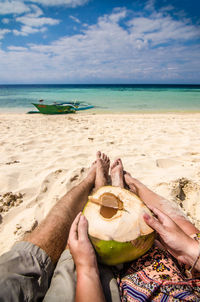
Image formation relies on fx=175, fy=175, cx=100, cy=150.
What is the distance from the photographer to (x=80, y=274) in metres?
0.88

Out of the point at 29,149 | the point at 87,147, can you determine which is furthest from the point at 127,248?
the point at 29,149

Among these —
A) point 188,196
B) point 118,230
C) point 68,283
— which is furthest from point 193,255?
point 188,196

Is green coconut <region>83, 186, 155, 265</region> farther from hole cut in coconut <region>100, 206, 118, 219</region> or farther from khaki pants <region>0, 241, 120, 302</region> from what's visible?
khaki pants <region>0, 241, 120, 302</region>

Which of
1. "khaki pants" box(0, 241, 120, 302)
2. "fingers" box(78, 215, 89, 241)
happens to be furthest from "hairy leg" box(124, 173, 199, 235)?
"khaki pants" box(0, 241, 120, 302)

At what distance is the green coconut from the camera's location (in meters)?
0.93

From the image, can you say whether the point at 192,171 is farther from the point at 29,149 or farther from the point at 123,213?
the point at 29,149

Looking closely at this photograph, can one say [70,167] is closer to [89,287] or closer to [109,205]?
[109,205]

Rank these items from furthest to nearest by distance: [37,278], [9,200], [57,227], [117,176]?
[117,176]
[9,200]
[57,227]
[37,278]

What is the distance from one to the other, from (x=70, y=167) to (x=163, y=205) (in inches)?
54.9

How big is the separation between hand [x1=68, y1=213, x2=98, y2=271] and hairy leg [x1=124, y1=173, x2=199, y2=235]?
0.44 m

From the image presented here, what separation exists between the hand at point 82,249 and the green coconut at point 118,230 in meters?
0.03

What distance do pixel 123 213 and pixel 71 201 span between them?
0.68 m

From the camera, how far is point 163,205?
150 centimetres

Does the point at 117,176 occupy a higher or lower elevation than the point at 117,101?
lower
